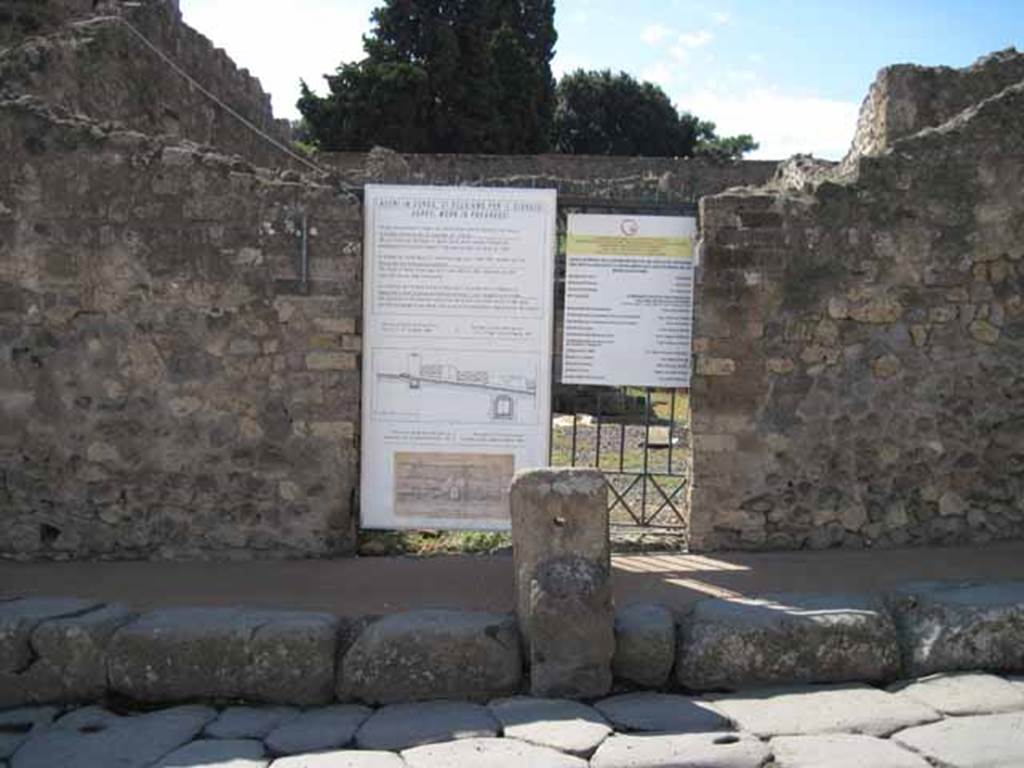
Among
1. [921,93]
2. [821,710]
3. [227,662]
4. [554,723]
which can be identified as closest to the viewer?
[554,723]

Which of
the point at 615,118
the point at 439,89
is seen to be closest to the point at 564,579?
the point at 439,89

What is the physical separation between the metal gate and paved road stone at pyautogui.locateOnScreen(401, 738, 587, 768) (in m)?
1.62

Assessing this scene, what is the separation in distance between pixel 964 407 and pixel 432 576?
322 centimetres

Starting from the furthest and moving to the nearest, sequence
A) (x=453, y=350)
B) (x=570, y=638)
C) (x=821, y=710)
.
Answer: (x=453, y=350)
(x=570, y=638)
(x=821, y=710)

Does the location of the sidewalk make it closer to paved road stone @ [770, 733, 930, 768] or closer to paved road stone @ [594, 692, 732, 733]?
paved road stone @ [594, 692, 732, 733]

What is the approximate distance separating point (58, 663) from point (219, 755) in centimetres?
109

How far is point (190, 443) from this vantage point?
5.72 metres

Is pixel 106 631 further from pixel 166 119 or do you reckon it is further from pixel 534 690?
pixel 166 119

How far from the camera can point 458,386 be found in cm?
569

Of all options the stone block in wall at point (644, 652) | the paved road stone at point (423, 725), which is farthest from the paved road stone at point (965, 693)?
the paved road stone at point (423, 725)

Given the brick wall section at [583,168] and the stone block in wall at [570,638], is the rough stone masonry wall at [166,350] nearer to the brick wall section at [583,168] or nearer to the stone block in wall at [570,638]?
the stone block in wall at [570,638]

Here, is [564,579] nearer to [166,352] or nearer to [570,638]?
[570,638]

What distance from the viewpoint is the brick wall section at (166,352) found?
5617mm

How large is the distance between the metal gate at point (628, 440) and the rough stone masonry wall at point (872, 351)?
370mm
